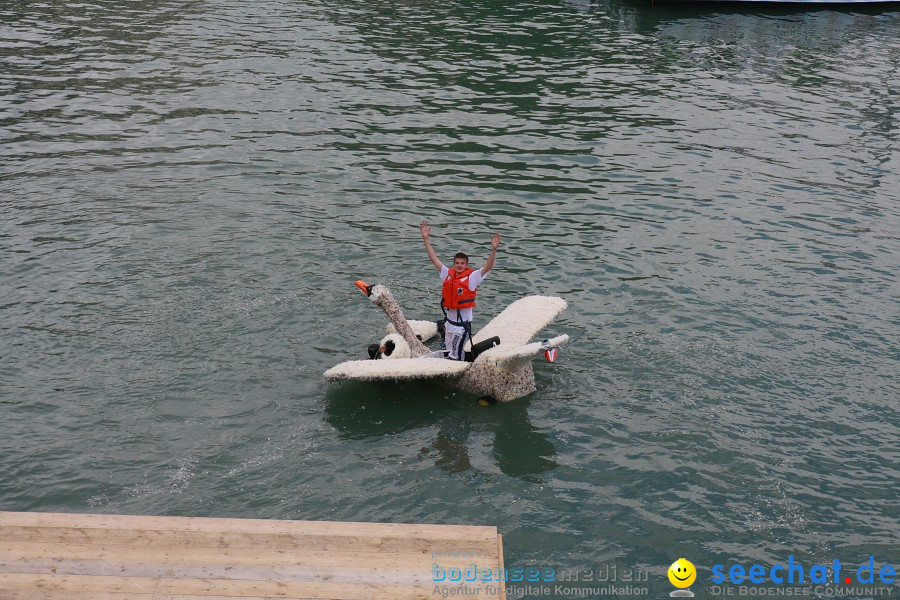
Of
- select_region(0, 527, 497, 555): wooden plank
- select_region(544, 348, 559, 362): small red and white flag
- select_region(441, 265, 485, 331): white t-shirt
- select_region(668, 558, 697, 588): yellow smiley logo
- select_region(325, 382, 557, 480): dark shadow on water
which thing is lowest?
select_region(668, 558, 697, 588): yellow smiley logo

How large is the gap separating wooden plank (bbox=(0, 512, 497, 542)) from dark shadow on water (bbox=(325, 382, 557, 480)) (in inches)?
110

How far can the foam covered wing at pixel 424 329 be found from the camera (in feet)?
55.0

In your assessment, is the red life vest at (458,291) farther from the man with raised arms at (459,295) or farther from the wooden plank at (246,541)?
the wooden plank at (246,541)

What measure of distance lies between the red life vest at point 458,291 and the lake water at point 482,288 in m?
1.75

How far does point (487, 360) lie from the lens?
14.8 meters

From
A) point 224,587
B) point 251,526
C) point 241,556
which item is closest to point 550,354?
point 251,526

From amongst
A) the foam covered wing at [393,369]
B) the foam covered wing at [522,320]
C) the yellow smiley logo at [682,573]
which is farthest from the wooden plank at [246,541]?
the foam covered wing at [522,320]

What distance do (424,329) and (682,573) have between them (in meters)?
6.98

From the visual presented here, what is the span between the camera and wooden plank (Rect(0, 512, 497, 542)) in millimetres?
10508

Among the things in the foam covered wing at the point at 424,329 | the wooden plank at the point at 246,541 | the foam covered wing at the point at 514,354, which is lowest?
the foam covered wing at the point at 424,329

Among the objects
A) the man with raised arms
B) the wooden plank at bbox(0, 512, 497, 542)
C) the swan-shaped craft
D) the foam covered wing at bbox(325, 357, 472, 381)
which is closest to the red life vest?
the man with raised arms

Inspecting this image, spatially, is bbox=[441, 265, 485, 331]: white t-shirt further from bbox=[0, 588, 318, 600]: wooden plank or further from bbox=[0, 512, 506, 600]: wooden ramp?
bbox=[0, 588, 318, 600]: wooden plank

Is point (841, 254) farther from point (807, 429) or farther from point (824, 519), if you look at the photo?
point (824, 519)

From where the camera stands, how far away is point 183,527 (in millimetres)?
10586
